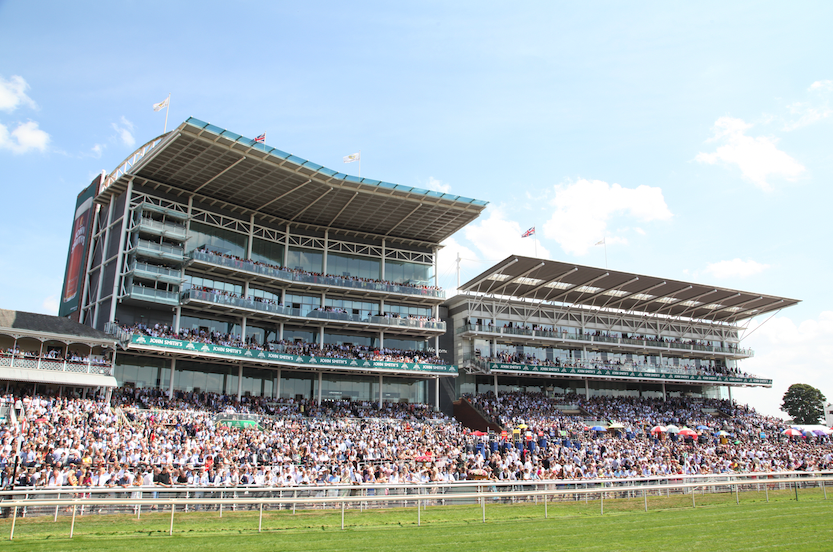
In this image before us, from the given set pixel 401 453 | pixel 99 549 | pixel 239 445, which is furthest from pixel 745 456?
pixel 99 549

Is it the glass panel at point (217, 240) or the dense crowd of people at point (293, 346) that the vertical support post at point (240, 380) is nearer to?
the dense crowd of people at point (293, 346)

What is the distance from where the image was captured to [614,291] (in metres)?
52.2

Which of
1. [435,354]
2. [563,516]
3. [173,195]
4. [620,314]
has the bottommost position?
[563,516]

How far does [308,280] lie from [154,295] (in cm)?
1071

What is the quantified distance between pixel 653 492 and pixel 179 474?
15.4m

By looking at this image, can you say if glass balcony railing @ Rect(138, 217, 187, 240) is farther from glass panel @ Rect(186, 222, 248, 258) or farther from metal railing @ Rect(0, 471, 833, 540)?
metal railing @ Rect(0, 471, 833, 540)

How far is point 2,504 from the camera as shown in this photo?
10.4 meters

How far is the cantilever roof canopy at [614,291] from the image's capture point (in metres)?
47.1

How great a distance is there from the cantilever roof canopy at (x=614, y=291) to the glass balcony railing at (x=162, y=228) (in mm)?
21149

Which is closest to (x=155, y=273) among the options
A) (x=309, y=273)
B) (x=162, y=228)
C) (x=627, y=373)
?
(x=162, y=228)

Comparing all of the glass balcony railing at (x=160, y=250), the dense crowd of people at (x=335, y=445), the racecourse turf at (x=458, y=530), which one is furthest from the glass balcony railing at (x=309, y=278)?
the racecourse turf at (x=458, y=530)

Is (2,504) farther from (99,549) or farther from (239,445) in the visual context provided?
(239,445)

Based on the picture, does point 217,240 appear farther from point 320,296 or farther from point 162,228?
point 320,296

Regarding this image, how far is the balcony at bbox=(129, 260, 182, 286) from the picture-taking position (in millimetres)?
37406
